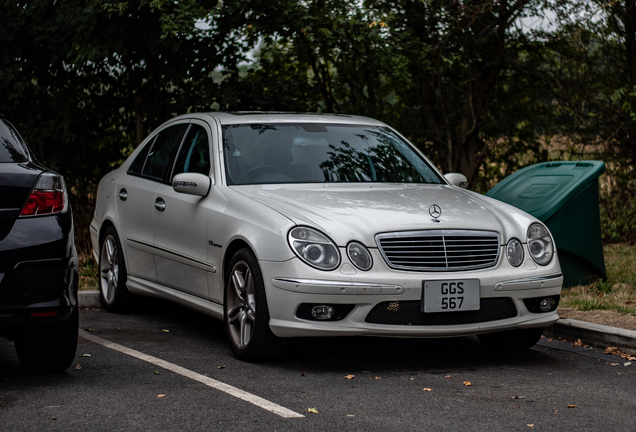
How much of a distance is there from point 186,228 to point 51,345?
61.0 inches

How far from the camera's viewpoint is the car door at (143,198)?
6.96 meters

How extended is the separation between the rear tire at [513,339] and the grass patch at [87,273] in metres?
3.95

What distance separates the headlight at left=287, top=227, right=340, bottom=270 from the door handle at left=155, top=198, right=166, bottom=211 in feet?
5.73

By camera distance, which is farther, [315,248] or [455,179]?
[455,179]

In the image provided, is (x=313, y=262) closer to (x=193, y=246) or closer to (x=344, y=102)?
(x=193, y=246)

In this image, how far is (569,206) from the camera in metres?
7.87

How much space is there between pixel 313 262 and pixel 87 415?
156 centimetres

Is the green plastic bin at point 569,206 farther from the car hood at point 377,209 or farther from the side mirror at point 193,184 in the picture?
the side mirror at point 193,184

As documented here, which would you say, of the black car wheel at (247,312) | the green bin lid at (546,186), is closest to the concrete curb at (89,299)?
the black car wheel at (247,312)

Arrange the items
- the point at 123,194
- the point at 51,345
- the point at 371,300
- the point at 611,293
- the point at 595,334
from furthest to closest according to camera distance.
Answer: the point at 611,293
the point at 123,194
the point at 595,334
the point at 371,300
the point at 51,345

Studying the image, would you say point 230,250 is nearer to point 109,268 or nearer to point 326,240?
point 326,240

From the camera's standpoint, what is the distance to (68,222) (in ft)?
15.8

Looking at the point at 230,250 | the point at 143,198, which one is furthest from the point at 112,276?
the point at 230,250

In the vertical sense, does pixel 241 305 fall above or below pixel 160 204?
below
